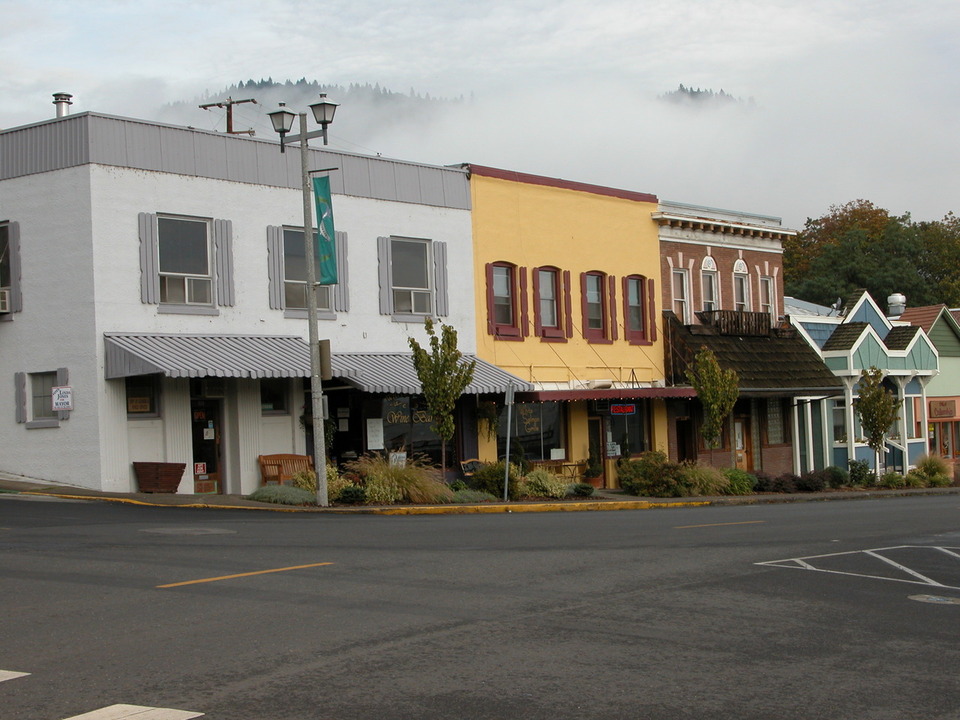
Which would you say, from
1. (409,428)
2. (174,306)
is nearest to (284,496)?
(174,306)

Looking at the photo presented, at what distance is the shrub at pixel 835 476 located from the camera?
38.3 metres

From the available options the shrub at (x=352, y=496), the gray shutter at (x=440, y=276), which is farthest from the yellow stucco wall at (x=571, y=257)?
the shrub at (x=352, y=496)

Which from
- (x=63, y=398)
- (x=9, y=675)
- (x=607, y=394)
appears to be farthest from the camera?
(x=607, y=394)

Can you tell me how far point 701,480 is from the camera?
31922 millimetres

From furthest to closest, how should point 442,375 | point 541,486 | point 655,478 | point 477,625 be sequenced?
point 655,478 → point 541,486 → point 442,375 → point 477,625

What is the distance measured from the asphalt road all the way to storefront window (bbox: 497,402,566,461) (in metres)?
15.0

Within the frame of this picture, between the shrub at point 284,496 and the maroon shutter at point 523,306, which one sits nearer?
the shrub at point 284,496

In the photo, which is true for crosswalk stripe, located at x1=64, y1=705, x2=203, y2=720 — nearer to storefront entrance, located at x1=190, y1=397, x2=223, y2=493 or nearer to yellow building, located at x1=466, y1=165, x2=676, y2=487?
storefront entrance, located at x1=190, y1=397, x2=223, y2=493

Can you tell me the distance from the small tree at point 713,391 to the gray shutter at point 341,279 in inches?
432

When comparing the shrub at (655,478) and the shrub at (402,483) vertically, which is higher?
the shrub at (402,483)

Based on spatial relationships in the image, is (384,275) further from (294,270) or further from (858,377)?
(858,377)

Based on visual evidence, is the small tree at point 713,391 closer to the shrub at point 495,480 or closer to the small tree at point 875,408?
the small tree at point 875,408

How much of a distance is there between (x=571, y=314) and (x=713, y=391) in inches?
176

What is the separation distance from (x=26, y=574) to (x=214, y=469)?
14131mm
